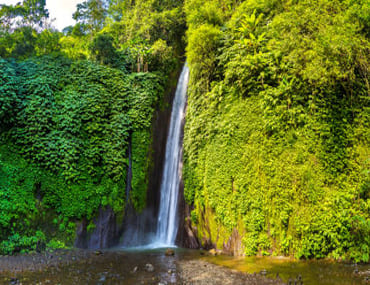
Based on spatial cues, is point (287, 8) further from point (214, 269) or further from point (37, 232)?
point (37, 232)

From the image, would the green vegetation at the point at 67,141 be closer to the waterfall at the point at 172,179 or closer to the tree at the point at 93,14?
the waterfall at the point at 172,179

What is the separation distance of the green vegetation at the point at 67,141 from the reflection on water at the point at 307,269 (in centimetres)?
552

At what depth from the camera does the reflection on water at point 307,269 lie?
4328mm

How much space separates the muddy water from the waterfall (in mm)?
3117

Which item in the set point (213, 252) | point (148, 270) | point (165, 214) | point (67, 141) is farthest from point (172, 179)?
point (148, 270)

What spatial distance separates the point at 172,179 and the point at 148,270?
541 cm

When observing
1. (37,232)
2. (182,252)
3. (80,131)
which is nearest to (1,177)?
(37,232)

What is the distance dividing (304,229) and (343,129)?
2.63 meters

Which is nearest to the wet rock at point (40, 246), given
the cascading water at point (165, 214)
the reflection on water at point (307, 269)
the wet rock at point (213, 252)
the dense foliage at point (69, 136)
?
the dense foliage at point (69, 136)

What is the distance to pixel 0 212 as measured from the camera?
7867mm

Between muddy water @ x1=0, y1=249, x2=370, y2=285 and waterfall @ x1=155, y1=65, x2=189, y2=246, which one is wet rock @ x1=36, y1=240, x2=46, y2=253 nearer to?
muddy water @ x1=0, y1=249, x2=370, y2=285

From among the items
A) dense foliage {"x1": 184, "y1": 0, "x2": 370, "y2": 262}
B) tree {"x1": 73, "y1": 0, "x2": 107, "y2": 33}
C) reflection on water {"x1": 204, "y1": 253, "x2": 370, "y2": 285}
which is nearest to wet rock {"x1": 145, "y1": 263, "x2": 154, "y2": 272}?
reflection on water {"x1": 204, "y1": 253, "x2": 370, "y2": 285}

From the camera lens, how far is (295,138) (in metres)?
6.69

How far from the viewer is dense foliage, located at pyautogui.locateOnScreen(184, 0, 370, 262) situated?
5875 mm
